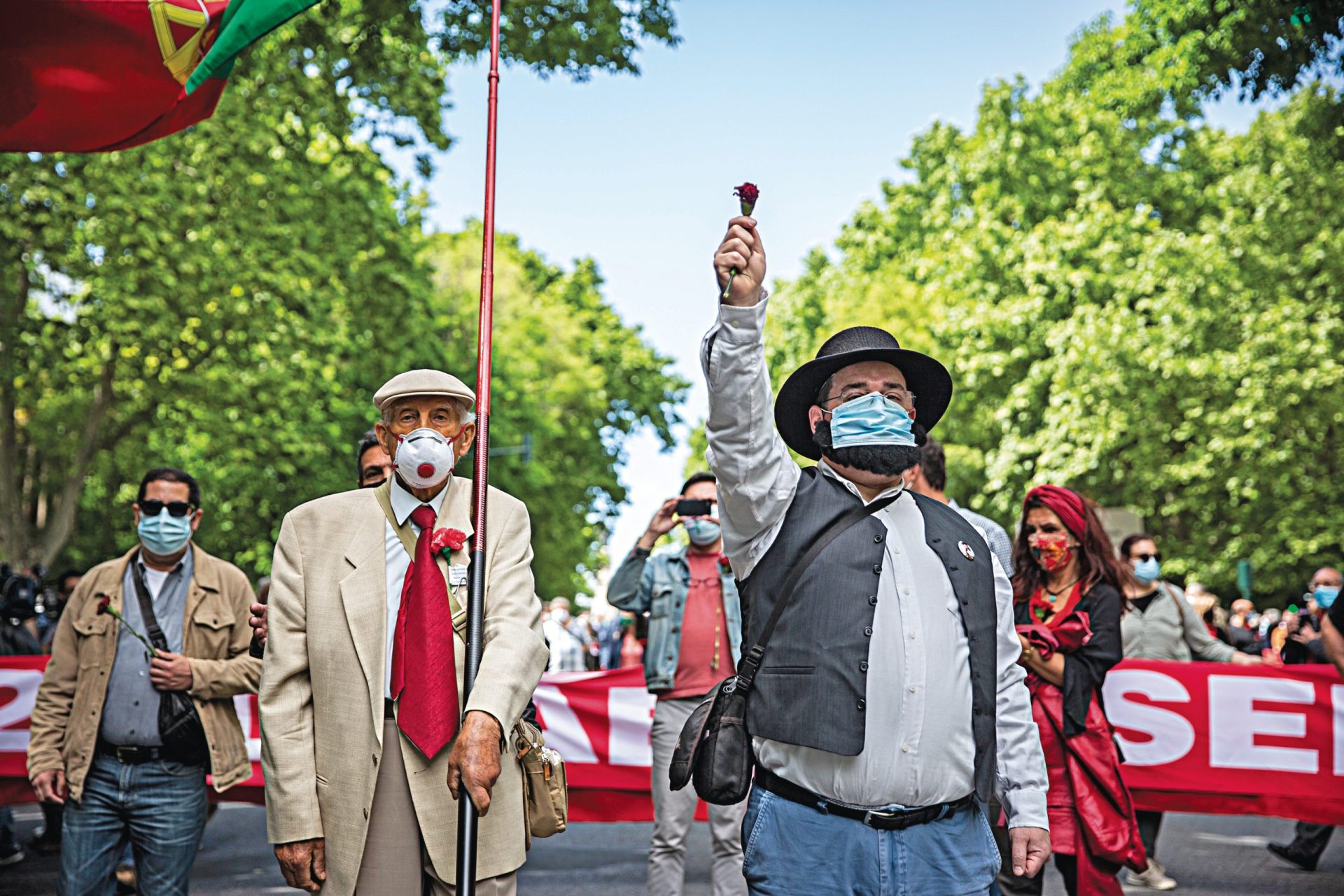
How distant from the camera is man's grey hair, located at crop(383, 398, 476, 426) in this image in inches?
177

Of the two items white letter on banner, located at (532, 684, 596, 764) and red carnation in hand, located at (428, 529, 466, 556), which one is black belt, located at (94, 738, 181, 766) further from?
white letter on banner, located at (532, 684, 596, 764)

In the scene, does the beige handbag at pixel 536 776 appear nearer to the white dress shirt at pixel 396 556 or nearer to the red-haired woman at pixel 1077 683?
the white dress shirt at pixel 396 556

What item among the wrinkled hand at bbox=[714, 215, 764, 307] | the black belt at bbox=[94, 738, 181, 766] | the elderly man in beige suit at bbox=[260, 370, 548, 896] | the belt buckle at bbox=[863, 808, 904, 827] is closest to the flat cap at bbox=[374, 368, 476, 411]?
the elderly man in beige suit at bbox=[260, 370, 548, 896]

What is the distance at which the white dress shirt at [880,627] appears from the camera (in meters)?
3.51

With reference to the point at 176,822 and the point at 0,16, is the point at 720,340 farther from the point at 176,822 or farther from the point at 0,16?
the point at 0,16

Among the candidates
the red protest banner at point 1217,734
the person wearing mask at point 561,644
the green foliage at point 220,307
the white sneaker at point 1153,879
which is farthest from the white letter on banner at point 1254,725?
the person wearing mask at point 561,644

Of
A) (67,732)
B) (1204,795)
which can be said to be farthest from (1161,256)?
(67,732)

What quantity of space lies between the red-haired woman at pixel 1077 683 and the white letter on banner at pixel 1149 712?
307 centimetres

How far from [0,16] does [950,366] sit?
23620mm

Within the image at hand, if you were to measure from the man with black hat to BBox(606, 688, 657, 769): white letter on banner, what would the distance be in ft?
19.5

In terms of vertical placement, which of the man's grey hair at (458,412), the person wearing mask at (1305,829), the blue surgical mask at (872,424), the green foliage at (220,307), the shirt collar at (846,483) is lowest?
the person wearing mask at (1305,829)

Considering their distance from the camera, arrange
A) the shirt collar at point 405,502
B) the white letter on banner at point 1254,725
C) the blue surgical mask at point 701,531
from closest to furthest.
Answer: the shirt collar at point 405,502 → the blue surgical mask at point 701,531 → the white letter on banner at point 1254,725

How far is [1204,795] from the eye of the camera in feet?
29.9

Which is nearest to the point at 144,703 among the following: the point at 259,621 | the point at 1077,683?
the point at 259,621
